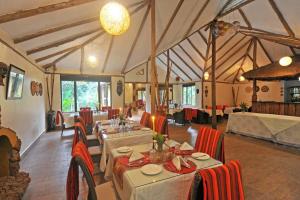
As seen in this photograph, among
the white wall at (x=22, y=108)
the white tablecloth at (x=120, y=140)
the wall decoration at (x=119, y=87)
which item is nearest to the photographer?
the white tablecloth at (x=120, y=140)

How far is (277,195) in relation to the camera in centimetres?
262

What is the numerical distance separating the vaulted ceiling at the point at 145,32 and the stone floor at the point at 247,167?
2.81 meters

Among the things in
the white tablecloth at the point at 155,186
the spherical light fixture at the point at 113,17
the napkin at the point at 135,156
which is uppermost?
the spherical light fixture at the point at 113,17

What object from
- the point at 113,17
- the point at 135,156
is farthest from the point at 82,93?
the point at 135,156

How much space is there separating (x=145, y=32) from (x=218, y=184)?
19.9ft

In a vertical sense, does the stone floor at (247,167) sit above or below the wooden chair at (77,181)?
below

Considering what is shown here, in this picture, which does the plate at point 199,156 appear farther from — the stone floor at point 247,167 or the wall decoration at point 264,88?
the wall decoration at point 264,88

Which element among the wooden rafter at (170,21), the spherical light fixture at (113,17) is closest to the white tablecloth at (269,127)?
the wooden rafter at (170,21)

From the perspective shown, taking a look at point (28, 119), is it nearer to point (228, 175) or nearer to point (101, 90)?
point (101, 90)

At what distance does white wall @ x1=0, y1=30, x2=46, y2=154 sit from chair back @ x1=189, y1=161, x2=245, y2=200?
374 cm

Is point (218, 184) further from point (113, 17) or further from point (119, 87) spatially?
point (119, 87)

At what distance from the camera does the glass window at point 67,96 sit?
328 inches

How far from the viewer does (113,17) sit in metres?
2.39

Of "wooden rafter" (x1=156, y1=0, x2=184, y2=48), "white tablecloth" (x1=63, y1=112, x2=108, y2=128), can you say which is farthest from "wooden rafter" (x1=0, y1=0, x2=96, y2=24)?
"white tablecloth" (x1=63, y1=112, x2=108, y2=128)
